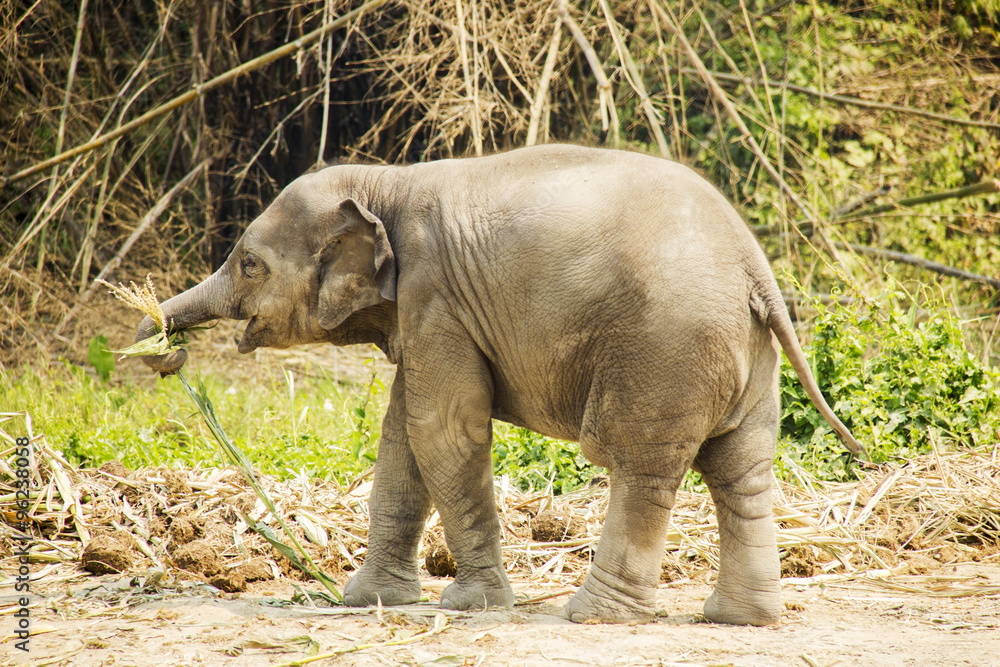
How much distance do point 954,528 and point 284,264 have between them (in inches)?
140

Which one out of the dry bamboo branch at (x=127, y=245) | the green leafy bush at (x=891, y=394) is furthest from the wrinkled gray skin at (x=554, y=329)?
the dry bamboo branch at (x=127, y=245)

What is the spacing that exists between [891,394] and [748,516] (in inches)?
99.2

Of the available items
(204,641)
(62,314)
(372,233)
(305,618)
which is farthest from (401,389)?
(62,314)

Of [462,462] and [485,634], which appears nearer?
[485,634]

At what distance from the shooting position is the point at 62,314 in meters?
8.84

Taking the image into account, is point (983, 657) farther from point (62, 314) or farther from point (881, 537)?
point (62, 314)

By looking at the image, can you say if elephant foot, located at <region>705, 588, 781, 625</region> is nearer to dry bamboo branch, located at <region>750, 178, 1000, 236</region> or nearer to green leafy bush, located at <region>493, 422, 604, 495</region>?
green leafy bush, located at <region>493, 422, 604, 495</region>

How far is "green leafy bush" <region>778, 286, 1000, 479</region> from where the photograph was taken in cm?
558

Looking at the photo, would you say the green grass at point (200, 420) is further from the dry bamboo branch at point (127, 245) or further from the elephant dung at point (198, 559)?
the elephant dung at point (198, 559)

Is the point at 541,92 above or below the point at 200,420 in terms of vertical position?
above

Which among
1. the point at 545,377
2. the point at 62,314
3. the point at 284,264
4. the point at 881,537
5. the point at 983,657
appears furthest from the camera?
the point at 62,314

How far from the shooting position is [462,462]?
376cm

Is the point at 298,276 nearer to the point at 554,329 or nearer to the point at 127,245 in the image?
the point at 554,329

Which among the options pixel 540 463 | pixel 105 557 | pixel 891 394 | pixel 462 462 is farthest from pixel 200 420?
pixel 891 394
